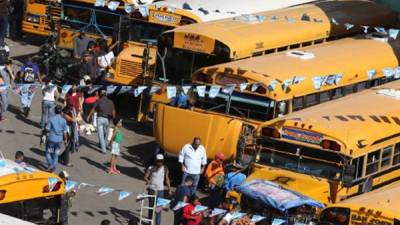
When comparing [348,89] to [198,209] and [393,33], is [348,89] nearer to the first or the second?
[393,33]

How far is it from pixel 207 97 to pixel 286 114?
5.33ft

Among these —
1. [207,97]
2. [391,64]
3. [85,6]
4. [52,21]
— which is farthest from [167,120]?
[52,21]

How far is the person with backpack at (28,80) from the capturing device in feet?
86.6

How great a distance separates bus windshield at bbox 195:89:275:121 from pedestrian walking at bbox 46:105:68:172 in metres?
2.86

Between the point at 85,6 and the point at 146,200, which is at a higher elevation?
the point at 85,6

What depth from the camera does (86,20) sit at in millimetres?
29922

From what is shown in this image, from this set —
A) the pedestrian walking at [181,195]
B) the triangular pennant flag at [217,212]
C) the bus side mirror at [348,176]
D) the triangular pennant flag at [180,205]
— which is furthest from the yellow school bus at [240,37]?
the triangular pennant flag at [217,212]

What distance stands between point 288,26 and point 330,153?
25.1 feet

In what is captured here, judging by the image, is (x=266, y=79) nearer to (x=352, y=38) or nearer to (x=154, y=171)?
(x=154, y=171)

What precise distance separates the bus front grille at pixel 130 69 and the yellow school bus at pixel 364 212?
11088 mm

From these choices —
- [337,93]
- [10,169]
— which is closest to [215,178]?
[337,93]

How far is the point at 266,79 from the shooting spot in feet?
71.9

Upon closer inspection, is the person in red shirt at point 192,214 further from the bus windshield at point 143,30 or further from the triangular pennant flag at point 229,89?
the bus windshield at point 143,30

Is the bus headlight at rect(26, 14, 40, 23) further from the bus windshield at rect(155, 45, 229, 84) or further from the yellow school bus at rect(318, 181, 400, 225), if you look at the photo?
the yellow school bus at rect(318, 181, 400, 225)
